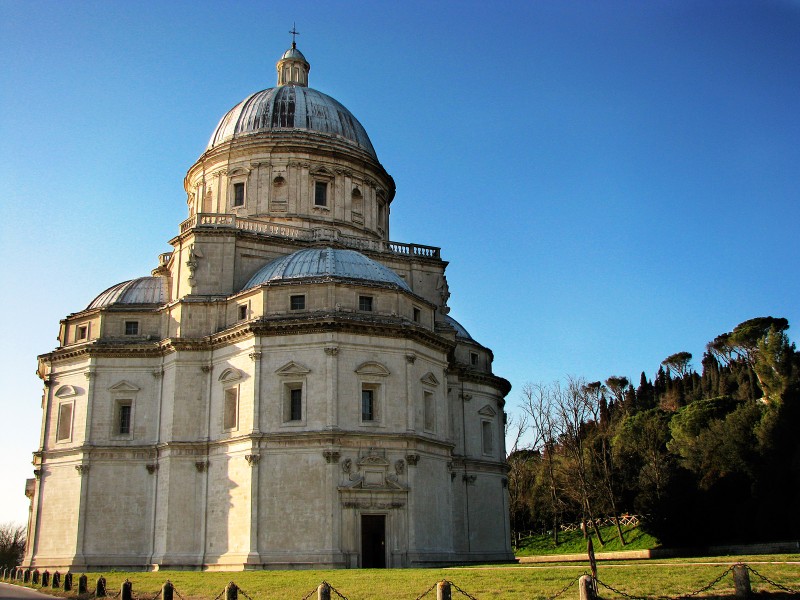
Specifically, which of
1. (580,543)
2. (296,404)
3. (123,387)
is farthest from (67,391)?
(580,543)

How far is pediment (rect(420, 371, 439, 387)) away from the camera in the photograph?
131 ft

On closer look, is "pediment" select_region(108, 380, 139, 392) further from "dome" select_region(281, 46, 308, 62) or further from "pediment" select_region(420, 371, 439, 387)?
"dome" select_region(281, 46, 308, 62)

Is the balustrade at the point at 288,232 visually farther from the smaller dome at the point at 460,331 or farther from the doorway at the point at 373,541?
the doorway at the point at 373,541

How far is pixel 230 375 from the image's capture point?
39.3 meters

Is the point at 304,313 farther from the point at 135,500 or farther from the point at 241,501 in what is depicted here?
the point at 135,500

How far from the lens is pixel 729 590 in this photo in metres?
20.5

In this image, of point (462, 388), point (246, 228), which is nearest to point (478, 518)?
point (462, 388)

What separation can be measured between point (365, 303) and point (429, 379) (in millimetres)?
4754

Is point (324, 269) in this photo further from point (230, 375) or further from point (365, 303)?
point (230, 375)

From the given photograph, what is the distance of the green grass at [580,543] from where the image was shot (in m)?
54.9

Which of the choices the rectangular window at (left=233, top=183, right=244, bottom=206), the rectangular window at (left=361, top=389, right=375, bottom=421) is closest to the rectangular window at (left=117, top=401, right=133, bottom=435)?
the rectangular window at (left=361, top=389, right=375, bottom=421)

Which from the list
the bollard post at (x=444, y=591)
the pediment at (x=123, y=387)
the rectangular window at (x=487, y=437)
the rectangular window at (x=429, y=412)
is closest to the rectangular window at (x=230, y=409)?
the pediment at (x=123, y=387)

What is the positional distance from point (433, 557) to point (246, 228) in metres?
19.0

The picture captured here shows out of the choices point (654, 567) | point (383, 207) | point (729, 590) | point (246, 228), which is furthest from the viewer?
point (383, 207)
